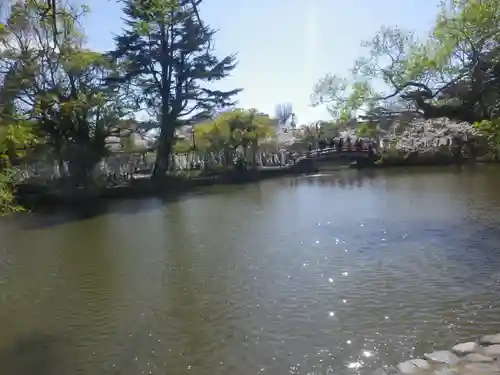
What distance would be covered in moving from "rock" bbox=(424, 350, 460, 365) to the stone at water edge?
99mm

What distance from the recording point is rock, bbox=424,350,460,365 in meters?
5.05

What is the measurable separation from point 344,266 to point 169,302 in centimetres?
308

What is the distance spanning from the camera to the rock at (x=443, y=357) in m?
5.05

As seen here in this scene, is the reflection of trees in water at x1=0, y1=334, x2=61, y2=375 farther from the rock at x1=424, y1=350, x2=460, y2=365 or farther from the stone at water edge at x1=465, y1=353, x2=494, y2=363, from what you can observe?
the stone at water edge at x1=465, y1=353, x2=494, y2=363

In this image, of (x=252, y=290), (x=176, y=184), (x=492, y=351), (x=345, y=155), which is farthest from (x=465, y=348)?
(x=345, y=155)

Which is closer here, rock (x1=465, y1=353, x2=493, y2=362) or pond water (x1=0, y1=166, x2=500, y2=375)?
rock (x1=465, y1=353, x2=493, y2=362)

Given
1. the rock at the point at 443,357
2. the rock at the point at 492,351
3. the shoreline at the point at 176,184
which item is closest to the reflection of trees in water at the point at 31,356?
the rock at the point at 443,357

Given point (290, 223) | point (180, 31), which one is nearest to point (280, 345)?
point (290, 223)

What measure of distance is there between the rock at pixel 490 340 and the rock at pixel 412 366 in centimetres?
75

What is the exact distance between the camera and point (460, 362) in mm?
4980

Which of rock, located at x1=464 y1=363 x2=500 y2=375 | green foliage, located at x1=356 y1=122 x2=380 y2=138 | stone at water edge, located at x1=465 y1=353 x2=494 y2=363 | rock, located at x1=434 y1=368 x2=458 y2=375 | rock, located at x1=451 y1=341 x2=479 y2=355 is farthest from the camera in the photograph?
green foliage, located at x1=356 y1=122 x2=380 y2=138

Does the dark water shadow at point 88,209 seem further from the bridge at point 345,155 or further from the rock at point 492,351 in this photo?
the rock at point 492,351

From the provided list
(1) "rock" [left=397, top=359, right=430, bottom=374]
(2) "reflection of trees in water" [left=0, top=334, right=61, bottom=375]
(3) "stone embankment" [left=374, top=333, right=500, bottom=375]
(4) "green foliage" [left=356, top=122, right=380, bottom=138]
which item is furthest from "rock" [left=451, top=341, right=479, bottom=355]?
(4) "green foliage" [left=356, top=122, right=380, bottom=138]

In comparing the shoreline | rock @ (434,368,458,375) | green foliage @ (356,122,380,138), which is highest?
green foliage @ (356,122,380,138)
